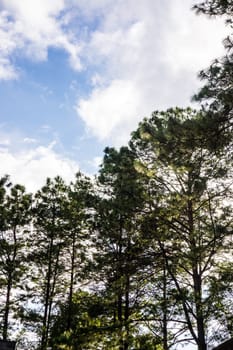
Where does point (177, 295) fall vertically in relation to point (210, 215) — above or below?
below

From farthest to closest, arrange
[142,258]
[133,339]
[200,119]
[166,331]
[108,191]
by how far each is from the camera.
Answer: [108,191]
[166,331]
[142,258]
[133,339]
[200,119]

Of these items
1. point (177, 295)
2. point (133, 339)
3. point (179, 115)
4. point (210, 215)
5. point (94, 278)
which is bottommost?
point (133, 339)

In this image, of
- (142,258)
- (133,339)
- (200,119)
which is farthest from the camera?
(142,258)

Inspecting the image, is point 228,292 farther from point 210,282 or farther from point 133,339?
point 133,339

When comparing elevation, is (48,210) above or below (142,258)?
above

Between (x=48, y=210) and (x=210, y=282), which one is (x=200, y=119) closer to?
(x=210, y=282)

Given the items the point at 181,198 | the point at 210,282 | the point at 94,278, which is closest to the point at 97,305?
the point at 94,278

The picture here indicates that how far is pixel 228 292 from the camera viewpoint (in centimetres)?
1211

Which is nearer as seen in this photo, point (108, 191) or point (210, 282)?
point (210, 282)

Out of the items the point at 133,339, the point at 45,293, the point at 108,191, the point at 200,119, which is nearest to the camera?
the point at 200,119

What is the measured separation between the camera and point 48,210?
19531mm

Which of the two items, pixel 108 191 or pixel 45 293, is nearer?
pixel 108 191

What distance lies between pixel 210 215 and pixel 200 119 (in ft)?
18.5

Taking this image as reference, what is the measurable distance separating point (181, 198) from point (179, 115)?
3.71 meters
